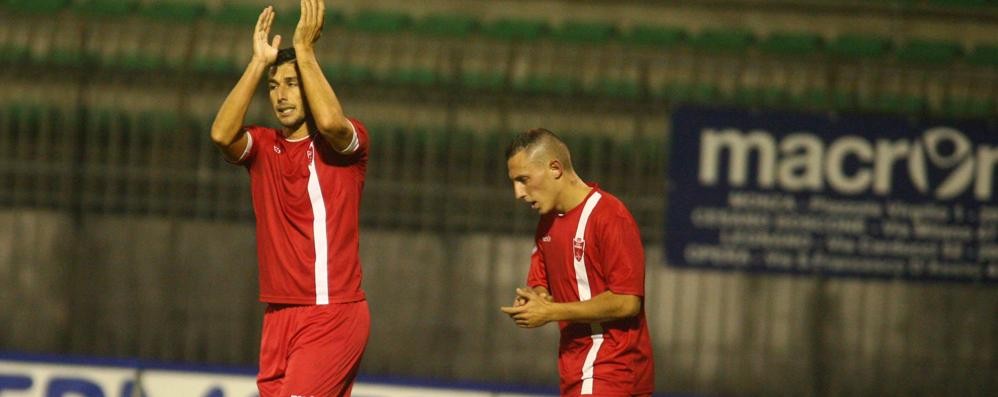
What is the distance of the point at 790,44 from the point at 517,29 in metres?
2.47

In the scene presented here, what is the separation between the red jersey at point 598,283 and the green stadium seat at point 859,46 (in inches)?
276

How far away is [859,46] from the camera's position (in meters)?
11.6

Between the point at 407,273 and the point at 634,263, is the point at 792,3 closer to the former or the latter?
the point at 407,273

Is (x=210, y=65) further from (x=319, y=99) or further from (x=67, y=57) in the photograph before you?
(x=319, y=99)

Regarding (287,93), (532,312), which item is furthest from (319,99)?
(532,312)

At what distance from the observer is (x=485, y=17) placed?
41.7 ft

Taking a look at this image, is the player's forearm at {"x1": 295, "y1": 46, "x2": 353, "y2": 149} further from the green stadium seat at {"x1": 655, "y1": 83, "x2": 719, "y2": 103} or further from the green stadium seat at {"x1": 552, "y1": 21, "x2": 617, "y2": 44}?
the green stadium seat at {"x1": 552, "y1": 21, "x2": 617, "y2": 44}

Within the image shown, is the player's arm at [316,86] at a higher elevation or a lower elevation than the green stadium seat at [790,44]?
lower

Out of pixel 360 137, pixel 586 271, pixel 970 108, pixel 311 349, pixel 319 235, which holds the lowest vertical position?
pixel 311 349

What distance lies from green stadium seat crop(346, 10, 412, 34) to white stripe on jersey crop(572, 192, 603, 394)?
6.78 meters

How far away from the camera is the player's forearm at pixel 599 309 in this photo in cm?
450

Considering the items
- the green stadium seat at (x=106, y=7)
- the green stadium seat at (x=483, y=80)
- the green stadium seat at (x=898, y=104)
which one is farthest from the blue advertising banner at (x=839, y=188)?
the green stadium seat at (x=106, y=7)

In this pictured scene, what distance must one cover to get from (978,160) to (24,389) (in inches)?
250

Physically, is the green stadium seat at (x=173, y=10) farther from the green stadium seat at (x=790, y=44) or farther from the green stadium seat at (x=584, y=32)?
the green stadium seat at (x=790, y=44)
